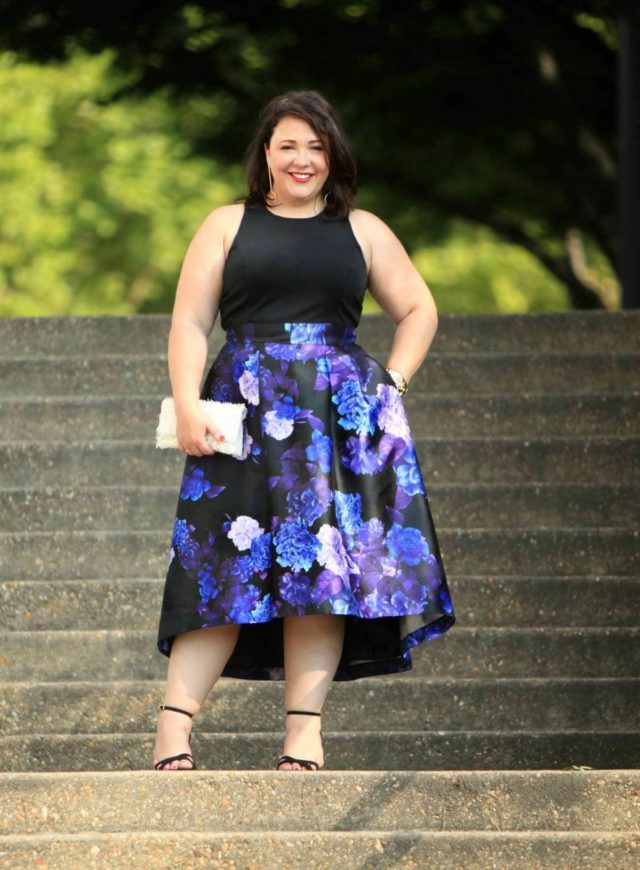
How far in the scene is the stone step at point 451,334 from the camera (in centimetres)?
869

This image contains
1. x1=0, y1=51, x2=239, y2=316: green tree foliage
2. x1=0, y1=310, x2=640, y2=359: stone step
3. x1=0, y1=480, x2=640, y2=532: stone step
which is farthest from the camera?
x1=0, y1=51, x2=239, y2=316: green tree foliage

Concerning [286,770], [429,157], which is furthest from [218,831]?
[429,157]

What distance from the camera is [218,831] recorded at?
425 centimetres

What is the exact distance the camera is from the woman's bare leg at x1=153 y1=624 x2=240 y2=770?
473cm

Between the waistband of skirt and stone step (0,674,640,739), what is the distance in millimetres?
1473

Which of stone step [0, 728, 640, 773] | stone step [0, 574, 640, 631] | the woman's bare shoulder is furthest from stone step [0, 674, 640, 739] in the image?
the woman's bare shoulder

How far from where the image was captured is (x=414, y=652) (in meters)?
6.21

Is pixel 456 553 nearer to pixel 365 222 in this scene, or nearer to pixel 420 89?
pixel 365 222

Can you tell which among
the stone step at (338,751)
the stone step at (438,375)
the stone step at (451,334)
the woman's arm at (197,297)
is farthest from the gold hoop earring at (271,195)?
the stone step at (451,334)

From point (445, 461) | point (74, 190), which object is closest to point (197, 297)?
point (445, 461)

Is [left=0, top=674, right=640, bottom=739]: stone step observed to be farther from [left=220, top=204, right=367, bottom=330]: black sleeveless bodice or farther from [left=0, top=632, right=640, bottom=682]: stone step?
[left=220, top=204, right=367, bottom=330]: black sleeveless bodice

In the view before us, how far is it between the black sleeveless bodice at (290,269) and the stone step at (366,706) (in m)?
1.53

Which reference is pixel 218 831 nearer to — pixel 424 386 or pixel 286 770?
pixel 286 770

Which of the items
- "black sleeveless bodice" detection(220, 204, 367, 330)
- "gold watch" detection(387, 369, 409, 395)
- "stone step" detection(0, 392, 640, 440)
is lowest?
"stone step" detection(0, 392, 640, 440)
